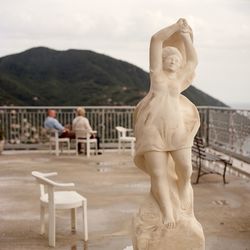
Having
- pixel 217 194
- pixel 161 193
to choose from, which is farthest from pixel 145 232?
pixel 217 194

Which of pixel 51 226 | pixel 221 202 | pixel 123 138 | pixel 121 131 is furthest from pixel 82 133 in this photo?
pixel 51 226

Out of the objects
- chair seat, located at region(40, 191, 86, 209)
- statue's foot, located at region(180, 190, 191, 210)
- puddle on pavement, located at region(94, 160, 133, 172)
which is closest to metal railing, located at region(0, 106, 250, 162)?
puddle on pavement, located at region(94, 160, 133, 172)

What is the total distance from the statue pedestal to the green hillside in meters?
18.0

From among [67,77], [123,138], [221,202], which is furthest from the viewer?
[67,77]

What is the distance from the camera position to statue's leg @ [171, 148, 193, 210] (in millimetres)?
4000

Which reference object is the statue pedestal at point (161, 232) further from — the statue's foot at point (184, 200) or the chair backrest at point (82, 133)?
the chair backrest at point (82, 133)

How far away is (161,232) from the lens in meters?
4.05

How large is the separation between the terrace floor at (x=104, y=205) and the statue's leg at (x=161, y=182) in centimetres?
129

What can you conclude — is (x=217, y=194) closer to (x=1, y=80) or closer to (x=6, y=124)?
(x=6, y=124)

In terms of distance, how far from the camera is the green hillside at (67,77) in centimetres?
2286

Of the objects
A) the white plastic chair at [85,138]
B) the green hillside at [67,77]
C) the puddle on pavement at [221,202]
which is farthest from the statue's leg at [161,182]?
the green hillside at [67,77]

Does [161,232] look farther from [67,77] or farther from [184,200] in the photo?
[67,77]

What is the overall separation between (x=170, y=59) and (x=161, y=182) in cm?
88

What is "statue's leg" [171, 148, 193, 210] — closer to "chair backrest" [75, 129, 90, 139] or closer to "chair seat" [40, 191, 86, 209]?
"chair seat" [40, 191, 86, 209]
